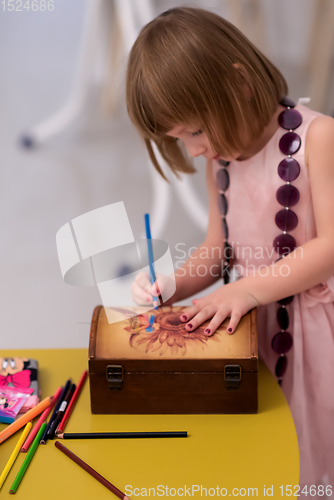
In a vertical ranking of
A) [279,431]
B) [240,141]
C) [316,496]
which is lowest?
[316,496]

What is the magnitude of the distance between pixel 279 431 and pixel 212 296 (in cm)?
25

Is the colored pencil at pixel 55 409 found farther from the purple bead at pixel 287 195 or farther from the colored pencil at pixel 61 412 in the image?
the purple bead at pixel 287 195

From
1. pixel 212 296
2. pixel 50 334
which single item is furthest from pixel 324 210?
pixel 50 334

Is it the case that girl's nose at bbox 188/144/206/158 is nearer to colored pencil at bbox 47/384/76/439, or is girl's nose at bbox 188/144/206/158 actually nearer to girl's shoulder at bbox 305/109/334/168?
girl's shoulder at bbox 305/109/334/168

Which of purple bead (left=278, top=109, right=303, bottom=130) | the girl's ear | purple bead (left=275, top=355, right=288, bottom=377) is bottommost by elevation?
purple bead (left=275, top=355, right=288, bottom=377)

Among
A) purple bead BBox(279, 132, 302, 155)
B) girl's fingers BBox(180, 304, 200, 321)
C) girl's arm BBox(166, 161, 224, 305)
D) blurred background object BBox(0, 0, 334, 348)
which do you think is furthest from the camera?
blurred background object BBox(0, 0, 334, 348)

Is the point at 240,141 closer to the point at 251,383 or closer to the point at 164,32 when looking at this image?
the point at 164,32

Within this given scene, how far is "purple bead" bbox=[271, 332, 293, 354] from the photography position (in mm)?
991

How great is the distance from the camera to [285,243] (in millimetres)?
966

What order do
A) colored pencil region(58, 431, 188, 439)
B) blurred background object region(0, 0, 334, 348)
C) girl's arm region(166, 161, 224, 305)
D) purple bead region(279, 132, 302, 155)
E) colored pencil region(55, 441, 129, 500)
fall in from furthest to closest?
blurred background object region(0, 0, 334, 348), girl's arm region(166, 161, 224, 305), purple bead region(279, 132, 302, 155), colored pencil region(58, 431, 188, 439), colored pencil region(55, 441, 129, 500)

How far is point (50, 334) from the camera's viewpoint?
6.39ft

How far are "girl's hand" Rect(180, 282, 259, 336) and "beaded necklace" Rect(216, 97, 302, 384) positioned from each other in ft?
0.56

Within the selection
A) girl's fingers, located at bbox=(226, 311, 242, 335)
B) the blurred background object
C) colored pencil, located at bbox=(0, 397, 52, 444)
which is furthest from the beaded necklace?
the blurred background object

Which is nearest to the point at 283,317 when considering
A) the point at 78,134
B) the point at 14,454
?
the point at 14,454
